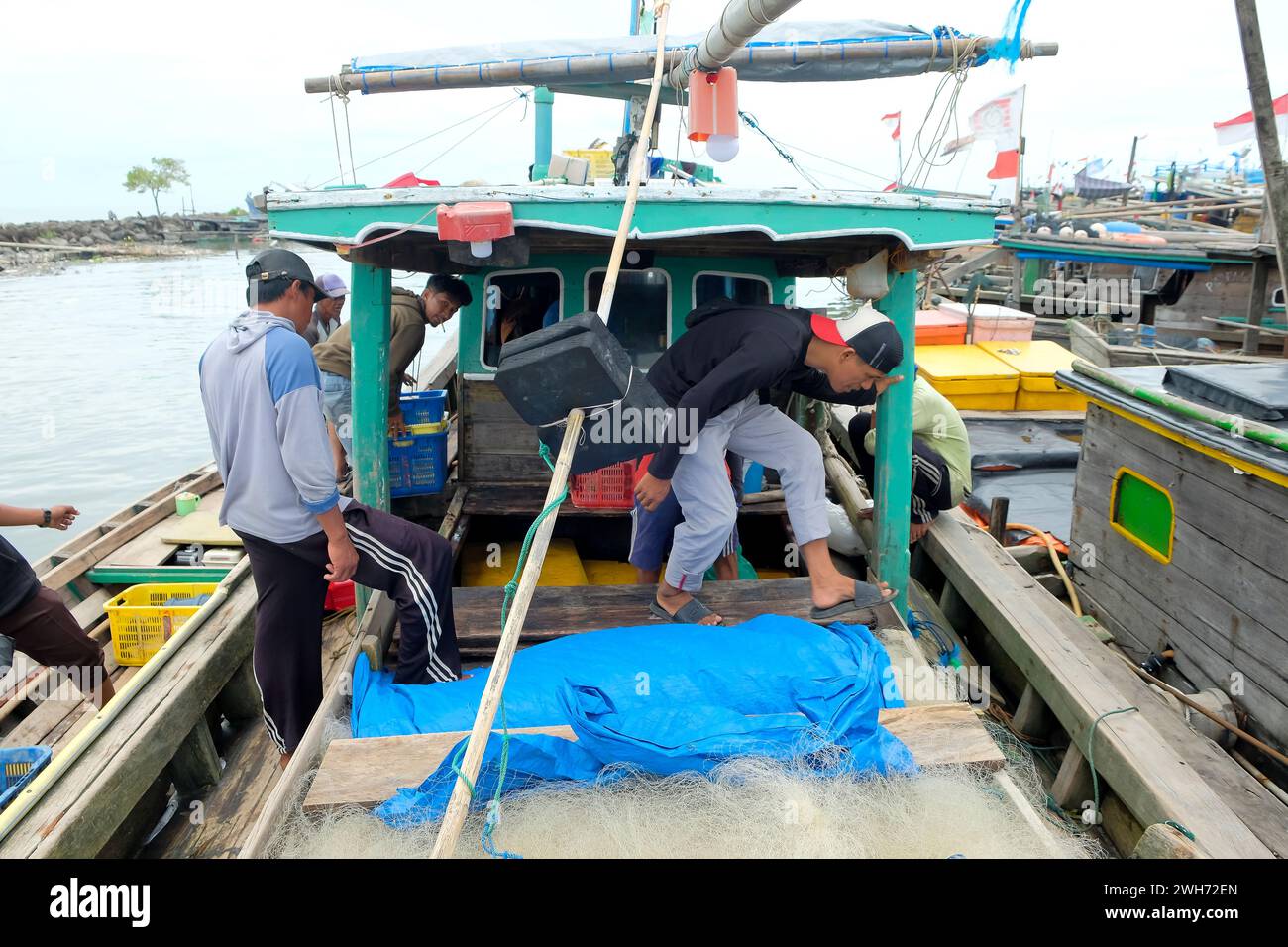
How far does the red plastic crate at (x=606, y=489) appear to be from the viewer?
5652 millimetres

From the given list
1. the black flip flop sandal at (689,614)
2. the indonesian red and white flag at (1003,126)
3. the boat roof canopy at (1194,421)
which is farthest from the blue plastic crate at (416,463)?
the indonesian red and white flag at (1003,126)

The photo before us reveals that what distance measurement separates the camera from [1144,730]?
357cm

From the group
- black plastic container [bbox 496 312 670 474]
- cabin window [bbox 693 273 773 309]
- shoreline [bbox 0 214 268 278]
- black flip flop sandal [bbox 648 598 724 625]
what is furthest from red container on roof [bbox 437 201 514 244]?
shoreline [bbox 0 214 268 278]

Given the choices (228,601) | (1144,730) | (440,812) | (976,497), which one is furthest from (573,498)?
(976,497)

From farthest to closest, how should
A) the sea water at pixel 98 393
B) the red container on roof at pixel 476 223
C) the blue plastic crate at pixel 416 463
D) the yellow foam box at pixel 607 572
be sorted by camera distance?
1. the sea water at pixel 98 393
2. the yellow foam box at pixel 607 572
3. the blue plastic crate at pixel 416 463
4. the red container on roof at pixel 476 223

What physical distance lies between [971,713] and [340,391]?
4737mm

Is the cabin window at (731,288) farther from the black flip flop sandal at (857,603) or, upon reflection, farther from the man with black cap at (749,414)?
the black flip flop sandal at (857,603)

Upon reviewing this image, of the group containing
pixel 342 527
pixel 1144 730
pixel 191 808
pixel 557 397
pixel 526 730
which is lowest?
pixel 191 808

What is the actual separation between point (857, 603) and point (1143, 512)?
6.62 ft

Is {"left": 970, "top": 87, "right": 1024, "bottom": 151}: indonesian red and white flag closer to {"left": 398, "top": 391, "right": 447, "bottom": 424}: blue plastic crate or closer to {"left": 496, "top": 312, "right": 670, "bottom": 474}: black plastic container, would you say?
{"left": 398, "top": 391, "right": 447, "bottom": 424}: blue plastic crate

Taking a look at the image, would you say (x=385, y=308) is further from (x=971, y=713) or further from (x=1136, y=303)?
(x=1136, y=303)

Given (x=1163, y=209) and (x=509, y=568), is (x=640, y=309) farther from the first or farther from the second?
(x=1163, y=209)

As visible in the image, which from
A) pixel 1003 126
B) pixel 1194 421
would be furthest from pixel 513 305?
pixel 1003 126

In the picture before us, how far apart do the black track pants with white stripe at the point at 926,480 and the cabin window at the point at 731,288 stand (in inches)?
46.3
